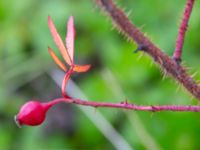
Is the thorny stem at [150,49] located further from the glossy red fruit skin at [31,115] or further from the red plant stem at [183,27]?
the glossy red fruit skin at [31,115]

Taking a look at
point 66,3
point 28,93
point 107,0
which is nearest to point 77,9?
point 66,3

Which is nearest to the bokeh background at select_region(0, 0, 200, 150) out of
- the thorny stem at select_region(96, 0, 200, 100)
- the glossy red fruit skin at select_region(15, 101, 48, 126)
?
the thorny stem at select_region(96, 0, 200, 100)

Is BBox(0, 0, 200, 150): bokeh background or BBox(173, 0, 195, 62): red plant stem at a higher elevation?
BBox(173, 0, 195, 62): red plant stem

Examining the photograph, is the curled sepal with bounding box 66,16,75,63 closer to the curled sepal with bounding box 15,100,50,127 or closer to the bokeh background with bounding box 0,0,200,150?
the curled sepal with bounding box 15,100,50,127

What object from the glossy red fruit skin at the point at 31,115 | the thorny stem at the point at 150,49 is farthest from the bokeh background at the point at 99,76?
A: the glossy red fruit skin at the point at 31,115

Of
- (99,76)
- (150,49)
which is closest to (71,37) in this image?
(150,49)

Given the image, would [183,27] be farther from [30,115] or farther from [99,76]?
[99,76]
